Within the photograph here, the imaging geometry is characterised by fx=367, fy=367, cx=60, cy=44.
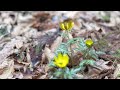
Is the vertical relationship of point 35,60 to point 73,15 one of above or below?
below

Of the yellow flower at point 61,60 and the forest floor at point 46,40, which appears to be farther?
the forest floor at point 46,40

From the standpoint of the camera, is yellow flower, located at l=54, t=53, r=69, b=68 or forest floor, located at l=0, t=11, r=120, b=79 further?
forest floor, located at l=0, t=11, r=120, b=79

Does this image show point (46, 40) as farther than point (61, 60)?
Yes
